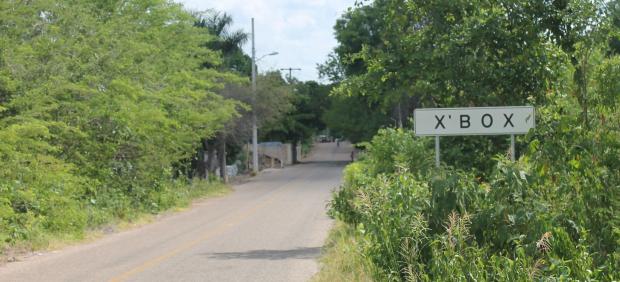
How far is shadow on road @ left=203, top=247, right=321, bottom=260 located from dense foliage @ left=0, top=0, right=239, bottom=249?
160 inches

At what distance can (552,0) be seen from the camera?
12.0m

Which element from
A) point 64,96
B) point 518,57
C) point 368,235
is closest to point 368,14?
point 64,96

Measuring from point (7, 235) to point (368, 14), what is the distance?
37.7 m

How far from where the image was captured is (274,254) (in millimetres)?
15070

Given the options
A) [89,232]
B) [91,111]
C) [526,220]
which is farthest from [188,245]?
[526,220]

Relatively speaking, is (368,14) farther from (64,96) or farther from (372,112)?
(64,96)

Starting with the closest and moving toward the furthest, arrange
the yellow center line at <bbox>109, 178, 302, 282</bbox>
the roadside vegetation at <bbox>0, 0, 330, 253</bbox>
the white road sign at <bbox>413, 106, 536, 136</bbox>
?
1. the white road sign at <bbox>413, 106, 536, 136</bbox>
2. the yellow center line at <bbox>109, 178, 302, 282</bbox>
3. the roadside vegetation at <bbox>0, 0, 330, 253</bbox>

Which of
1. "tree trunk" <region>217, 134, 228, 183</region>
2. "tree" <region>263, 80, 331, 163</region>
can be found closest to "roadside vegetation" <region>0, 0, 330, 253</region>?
"tree trunk" <region>217, 134, 228, 183</region>

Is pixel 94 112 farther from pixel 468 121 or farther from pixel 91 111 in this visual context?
pixel 468 121

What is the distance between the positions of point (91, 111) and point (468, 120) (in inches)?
515

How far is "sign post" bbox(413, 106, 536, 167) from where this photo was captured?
1107 cm

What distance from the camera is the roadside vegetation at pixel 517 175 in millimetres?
6844

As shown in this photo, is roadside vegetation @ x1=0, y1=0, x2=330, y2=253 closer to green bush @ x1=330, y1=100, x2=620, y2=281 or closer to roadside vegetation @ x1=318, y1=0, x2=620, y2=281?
roadside vegetation @ x1=318, y1=0, x2=620, y2=281

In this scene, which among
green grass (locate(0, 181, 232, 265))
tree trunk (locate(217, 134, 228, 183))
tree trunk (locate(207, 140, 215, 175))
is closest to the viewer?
green grass (locate(0, 181, 232, 265))
